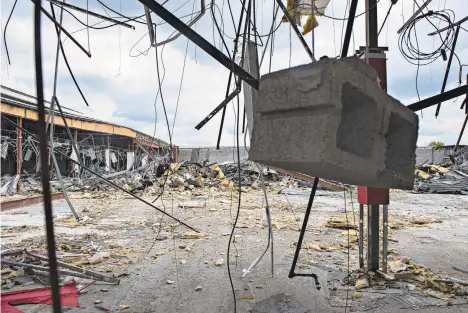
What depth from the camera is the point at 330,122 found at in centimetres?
108

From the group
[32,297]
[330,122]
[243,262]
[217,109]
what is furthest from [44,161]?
[243,262]

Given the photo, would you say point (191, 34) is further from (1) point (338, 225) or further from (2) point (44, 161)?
(1) point (338, 225)

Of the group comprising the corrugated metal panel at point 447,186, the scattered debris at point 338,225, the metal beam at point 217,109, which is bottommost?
the scattered debris at point 338,225

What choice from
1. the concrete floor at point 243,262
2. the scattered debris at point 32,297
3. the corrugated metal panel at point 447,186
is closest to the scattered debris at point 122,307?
the concrete floor at point 243,262

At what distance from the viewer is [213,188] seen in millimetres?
14930

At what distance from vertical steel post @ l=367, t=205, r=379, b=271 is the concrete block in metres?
2.12

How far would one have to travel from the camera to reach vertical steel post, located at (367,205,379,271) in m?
3.38

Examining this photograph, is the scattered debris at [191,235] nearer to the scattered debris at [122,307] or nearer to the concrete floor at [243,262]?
the concrete floor at [243,262]

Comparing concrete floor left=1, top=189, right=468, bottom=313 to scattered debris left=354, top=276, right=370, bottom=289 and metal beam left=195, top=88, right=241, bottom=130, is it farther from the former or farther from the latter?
metal beam left=195, top=88, right=241, bottom=130

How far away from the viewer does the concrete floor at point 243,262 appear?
283cm

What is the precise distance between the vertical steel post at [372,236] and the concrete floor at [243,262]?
0.21 m

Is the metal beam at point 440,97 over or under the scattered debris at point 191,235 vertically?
over

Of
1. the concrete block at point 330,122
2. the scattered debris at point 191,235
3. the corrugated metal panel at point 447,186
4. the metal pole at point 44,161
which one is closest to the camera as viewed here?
the metal pole at point 44,161

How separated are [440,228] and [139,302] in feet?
18.7
